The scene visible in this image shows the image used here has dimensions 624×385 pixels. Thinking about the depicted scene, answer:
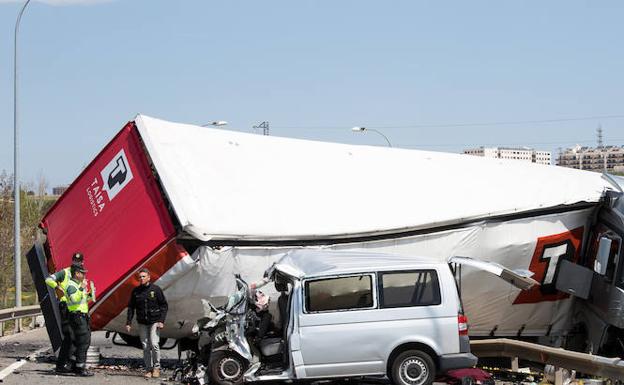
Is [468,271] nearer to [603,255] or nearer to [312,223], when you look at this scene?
[603,255]

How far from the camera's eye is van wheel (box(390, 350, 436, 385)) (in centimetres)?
1032

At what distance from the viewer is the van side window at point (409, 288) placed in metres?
10.4

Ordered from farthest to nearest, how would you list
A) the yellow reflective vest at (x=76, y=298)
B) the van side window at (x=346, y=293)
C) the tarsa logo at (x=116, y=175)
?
the tarsa logo at (x=116, y=175) < the yellow reflective vest at (x=76, y=298) < the van side window at (x=346, y=293)

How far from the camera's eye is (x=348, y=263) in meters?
10.7

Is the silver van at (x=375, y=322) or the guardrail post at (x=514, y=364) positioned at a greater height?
the silver van at (x=375, y=322)

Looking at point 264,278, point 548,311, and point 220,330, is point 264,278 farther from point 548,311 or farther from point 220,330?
point 548,311

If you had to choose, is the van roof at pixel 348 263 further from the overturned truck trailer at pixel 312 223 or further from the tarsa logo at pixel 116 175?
the tarsa logo at pixel 116 175

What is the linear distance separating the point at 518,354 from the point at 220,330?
4.48 m

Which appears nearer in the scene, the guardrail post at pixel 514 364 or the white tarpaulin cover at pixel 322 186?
the white tarpaulin cover at pixel 322 186

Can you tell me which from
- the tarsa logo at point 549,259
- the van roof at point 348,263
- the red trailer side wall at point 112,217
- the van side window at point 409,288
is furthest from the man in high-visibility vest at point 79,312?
the tarsa logo at point 549,259

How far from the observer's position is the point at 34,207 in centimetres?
4150

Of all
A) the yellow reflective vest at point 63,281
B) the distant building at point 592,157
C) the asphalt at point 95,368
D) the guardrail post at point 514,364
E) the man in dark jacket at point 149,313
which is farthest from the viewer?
the distant building at point 592,157

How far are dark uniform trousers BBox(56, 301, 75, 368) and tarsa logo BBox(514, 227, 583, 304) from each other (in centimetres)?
682

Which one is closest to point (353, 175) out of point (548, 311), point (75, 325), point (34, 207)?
point (548, 311)
